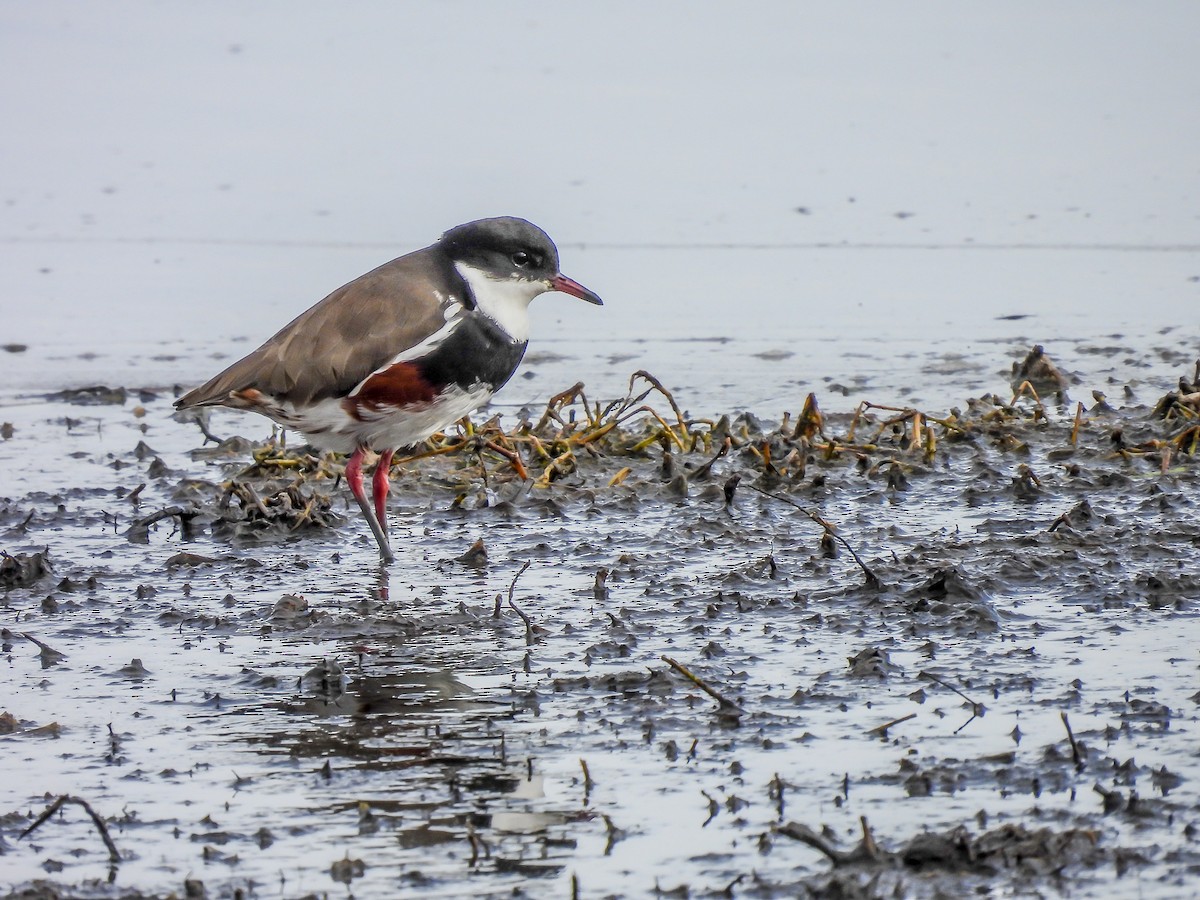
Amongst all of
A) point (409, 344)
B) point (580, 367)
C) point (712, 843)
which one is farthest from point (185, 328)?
point (712, 843)

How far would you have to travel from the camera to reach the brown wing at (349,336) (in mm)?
6809

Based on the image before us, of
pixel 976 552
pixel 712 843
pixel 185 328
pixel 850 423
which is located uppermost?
pixel 185 328

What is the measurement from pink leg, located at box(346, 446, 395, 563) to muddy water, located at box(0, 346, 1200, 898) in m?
0.08

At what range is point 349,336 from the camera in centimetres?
689

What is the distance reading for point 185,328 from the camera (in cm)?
1056

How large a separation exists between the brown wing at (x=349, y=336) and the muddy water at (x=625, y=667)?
19.8 inches

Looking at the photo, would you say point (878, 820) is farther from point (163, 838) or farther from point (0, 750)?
point (0, 750)

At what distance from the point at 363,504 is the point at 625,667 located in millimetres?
1928

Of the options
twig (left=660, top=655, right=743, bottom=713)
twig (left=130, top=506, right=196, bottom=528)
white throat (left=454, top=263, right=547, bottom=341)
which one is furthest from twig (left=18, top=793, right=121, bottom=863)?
white throat (left=454, top=263, right=547, bottom=341)

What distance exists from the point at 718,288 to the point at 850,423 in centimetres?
285

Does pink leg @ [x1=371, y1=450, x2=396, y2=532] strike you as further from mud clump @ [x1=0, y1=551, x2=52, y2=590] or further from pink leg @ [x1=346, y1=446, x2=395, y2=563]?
mud clump @ [x1=0, y1=551, x2=52, y2=590]

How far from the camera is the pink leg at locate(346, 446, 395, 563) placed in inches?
267

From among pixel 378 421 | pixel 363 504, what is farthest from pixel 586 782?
pixel 378 421

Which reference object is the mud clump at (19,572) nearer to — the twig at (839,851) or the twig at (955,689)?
the twig at (955,689)
